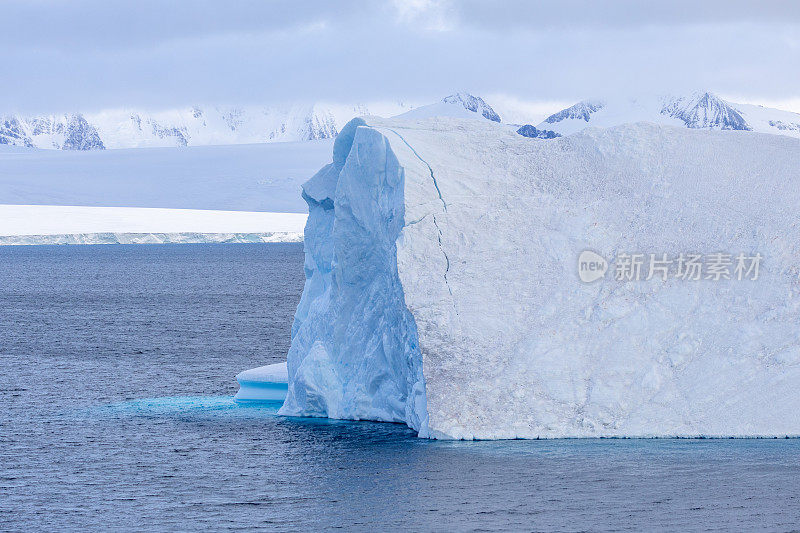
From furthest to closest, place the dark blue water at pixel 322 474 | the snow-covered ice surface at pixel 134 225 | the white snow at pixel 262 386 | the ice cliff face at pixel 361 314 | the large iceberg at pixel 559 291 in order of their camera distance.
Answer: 1. the snow-covered ice surface at pixel 134 225
2. the white snow at pixel 262 386
3. the ice cliff face at pixel 361 314
4. the large iceberg at pixel 559 291
5. the dark blue water at pixel 322 474

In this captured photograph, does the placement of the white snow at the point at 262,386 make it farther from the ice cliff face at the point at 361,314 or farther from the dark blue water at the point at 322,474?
the ice cliff face at the point at 361,314

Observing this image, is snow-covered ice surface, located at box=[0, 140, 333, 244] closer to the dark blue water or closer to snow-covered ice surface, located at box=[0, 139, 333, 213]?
snow-covered ice surface, located at box=[0, 139, 333, 213]

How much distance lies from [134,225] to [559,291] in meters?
90.1

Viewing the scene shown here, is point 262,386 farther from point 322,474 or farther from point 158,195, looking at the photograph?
point 158,195

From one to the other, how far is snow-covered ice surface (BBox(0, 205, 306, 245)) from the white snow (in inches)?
3124

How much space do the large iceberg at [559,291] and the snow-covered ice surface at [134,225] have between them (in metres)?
83.6

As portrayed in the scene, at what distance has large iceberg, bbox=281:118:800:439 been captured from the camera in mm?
16766

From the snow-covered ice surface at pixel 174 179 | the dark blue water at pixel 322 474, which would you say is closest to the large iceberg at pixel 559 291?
the dark blue water at pixel 322 474

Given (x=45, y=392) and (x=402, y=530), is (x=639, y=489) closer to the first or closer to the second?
(x=402, y=530)

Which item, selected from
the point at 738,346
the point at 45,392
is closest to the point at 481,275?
the point at 738,346

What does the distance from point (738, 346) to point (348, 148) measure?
7.71 m

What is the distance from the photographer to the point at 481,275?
17.4 meters

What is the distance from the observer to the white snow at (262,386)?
22.0 m

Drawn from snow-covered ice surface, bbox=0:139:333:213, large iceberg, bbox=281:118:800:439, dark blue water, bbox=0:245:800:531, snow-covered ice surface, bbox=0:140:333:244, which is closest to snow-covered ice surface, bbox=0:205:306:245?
snow-covered ice surface, bbox=0:140:333:244
